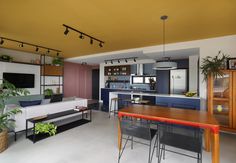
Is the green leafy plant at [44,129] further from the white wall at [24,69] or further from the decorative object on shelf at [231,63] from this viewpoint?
the decorative object on shelf at [231,63]

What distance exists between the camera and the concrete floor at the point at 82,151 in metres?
2.30

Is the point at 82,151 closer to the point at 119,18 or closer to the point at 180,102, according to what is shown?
the point at 119,18

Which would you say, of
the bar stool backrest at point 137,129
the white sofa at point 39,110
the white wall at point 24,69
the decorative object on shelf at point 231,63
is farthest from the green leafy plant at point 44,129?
the decorative object on shelf at point 231,63

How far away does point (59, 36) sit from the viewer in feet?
12.3

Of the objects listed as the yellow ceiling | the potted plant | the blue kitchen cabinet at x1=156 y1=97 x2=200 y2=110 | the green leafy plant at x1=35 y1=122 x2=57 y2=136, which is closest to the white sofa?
the green leafy plant at x1=35 y1=122 x2=57 y2=136

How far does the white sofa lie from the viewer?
10.1 feet

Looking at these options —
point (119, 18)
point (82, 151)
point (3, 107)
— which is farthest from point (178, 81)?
point (3, 107)

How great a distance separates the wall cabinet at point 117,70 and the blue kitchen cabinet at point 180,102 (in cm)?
373

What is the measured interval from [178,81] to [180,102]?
2.48m

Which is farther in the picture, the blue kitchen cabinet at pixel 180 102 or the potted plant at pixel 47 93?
the potted plant at pixel 47 93

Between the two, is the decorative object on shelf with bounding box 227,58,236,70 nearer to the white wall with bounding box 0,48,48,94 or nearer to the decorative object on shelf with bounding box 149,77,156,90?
the decorative object on shelf with bounding box 149,77,156,90

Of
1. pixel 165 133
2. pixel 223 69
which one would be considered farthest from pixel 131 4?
pixel 223 69

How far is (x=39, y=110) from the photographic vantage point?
345cm

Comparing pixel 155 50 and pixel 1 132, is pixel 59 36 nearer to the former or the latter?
pixel 1 132
